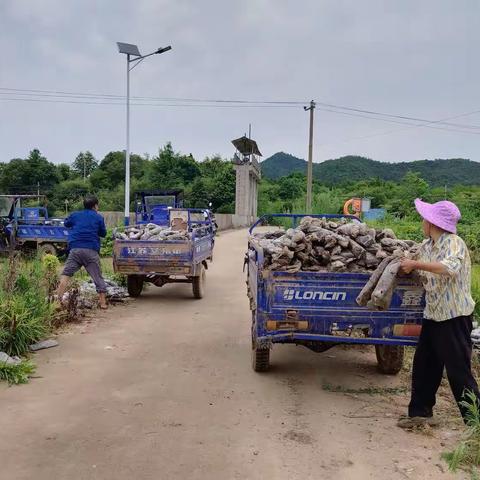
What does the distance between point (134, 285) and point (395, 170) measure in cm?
7798

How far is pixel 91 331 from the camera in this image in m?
7.38

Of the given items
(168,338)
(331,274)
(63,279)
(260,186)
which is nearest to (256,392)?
(331,274)

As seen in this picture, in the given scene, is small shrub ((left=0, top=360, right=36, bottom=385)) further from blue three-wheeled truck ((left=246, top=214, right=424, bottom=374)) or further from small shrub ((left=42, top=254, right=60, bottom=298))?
blue three-wheeled truck ((left=246, top=214, right=424, bottom=374))

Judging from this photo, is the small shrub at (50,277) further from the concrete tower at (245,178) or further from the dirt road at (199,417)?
the concrete tower at (245,178)

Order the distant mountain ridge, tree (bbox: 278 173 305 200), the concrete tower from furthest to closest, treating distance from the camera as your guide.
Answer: the distant mountain ridge
tree (bbox: 278 173 305 200)
the concrete tower

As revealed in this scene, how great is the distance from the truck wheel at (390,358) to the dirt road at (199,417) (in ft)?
0.58

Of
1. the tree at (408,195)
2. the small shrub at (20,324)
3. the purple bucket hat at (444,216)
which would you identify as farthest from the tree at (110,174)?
the purple bucket hat at (444,216)

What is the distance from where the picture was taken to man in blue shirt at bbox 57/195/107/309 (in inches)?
331

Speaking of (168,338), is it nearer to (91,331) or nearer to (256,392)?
(91,331)

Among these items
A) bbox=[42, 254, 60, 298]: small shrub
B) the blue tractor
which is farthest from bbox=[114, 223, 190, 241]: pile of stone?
the blue tractor

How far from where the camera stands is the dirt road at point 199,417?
11.7 feet

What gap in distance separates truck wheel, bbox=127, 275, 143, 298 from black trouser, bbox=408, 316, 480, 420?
22.4 ft

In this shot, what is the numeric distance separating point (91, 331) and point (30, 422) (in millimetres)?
3227

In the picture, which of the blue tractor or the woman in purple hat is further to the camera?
the blue tractor
